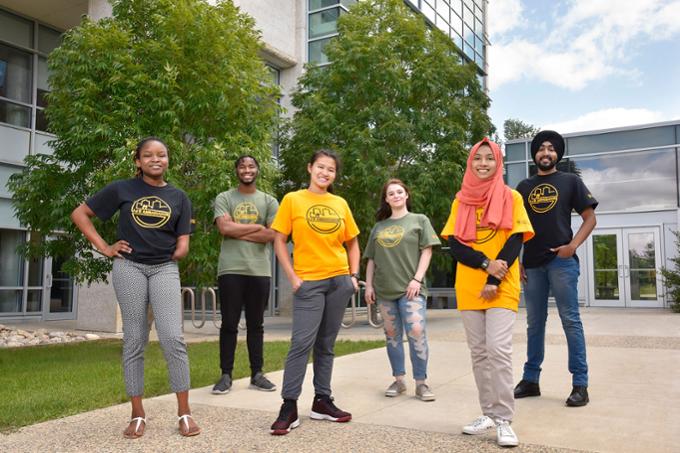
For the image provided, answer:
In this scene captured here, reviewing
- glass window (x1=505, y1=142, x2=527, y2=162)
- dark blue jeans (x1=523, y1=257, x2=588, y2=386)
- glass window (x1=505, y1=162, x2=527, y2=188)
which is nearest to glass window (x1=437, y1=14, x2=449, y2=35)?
glass window (x1=505, y1=142, x2=527, y2=162)

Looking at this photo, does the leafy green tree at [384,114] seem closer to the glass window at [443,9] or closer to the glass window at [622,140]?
the glass window at [622,140]

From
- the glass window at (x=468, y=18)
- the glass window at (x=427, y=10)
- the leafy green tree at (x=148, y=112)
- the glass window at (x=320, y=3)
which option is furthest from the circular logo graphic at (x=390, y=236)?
the glass window at (x=468, y=18)

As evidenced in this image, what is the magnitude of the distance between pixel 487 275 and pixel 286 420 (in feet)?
5.00

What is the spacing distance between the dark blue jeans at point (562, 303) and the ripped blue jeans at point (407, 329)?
854 millimetres

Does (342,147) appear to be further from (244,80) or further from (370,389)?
(370,389)

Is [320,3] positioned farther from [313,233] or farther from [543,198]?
[313,233]

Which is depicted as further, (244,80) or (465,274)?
(244,80)

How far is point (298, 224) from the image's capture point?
13.2 feet

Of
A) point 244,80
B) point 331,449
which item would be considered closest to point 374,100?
point 244,80

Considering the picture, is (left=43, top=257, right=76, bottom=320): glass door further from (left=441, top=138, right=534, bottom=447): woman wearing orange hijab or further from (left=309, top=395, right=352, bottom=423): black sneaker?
(left=441, top=138, right=534, bottom=447): woman wearing orange hijab

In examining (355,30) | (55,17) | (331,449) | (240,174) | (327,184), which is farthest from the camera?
(55,17)

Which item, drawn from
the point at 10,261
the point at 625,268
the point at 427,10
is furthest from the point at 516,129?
the point at 10,261

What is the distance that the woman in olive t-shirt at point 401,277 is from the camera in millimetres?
4855

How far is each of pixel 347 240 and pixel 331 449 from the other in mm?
1389
